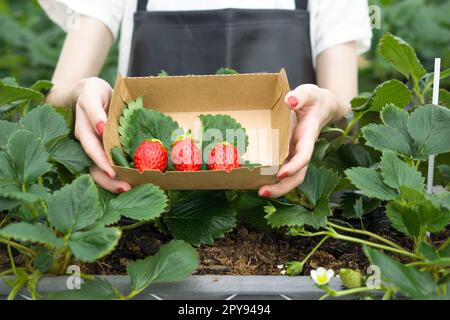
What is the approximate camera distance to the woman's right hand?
0.65 metres

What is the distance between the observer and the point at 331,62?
110cm

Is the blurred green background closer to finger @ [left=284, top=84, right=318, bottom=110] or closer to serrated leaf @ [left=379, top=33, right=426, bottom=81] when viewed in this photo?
serrated leaf @ [left=379, top=33, right=426, bottom=81]

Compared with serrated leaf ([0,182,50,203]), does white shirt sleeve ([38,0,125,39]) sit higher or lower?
higher

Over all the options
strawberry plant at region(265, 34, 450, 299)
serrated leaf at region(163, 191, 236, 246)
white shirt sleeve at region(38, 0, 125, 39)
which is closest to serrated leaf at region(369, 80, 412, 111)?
strawberry plant at region(265, 34, 450, 299)

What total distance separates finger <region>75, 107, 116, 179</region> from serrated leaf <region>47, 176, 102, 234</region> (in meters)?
0.07

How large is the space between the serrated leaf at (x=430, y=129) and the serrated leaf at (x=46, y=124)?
40 cm

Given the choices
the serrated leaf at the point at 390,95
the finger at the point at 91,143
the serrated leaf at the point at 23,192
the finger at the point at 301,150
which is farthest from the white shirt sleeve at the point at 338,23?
the serrated leaf at the point at 23,192

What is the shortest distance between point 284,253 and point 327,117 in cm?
18

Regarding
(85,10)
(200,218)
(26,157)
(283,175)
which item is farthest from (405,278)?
(85,10)

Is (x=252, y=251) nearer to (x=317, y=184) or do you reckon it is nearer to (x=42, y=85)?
(x=317, y=184)

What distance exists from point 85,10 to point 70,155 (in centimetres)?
50

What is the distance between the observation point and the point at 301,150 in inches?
25.8
